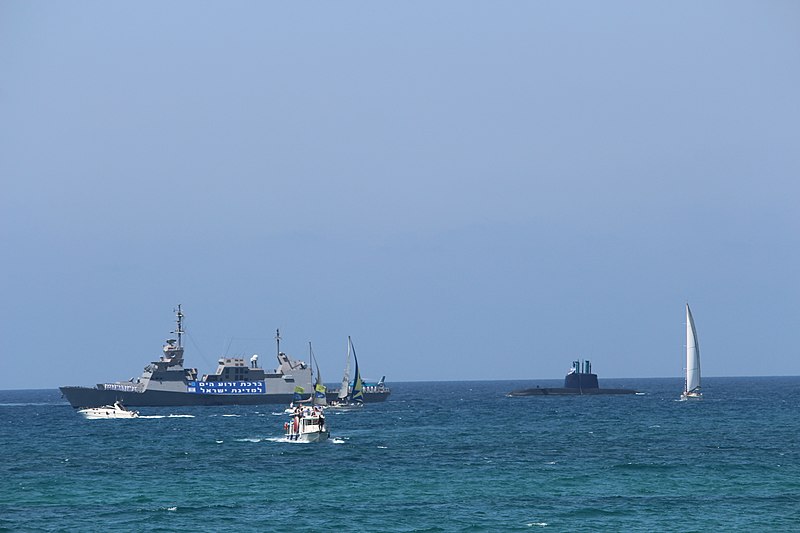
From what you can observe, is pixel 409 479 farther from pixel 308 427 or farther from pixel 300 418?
pixel 300 418

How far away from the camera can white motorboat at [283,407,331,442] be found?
105062 mm

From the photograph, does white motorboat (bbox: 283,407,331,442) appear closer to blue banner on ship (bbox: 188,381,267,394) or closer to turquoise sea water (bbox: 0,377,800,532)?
turquoise sea water (bbox: 0,377,800,532)

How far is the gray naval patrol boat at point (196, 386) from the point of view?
18350cm

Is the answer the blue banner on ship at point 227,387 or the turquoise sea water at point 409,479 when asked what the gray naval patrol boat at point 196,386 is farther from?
the turquoise sea water at point 409,479

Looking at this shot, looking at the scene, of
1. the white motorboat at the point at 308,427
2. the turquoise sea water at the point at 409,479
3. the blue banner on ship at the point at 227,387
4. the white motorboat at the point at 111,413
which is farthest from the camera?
the blue banner on ship at the point at 227,387

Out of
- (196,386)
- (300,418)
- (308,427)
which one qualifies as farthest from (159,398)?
(308,427)

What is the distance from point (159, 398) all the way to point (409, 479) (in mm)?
116482

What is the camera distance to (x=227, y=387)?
18850 cm

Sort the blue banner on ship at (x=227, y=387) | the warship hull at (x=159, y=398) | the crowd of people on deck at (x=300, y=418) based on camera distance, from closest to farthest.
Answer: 1. the crowd of people on deck at (x=300, y=418)
2. the warship hull at (x=159, y=398)
3. the blue banner on ship at (x=227, y=387)

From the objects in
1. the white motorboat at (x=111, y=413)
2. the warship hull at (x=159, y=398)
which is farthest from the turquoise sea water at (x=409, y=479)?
the warship hull at (x=159, y=398)

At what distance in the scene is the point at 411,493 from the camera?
227 feet

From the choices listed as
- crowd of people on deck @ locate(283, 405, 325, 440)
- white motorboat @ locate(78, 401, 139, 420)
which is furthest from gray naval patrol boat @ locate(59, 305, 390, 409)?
crowd of people on deck @ locate(283, 405, 325, 440)

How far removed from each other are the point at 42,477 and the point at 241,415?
84001 millimetres

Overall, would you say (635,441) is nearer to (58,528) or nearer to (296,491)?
(296,491)
